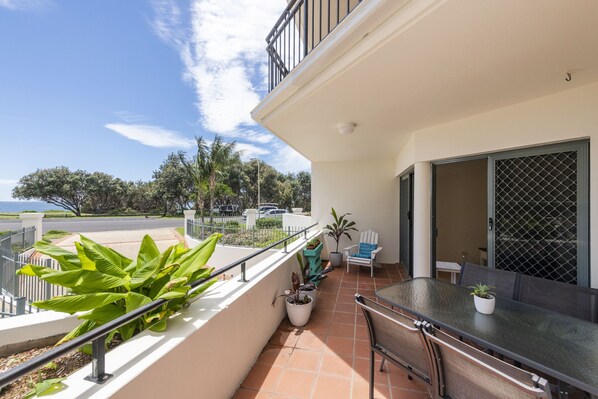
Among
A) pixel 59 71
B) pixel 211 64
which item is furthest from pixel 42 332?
pixel 59 71

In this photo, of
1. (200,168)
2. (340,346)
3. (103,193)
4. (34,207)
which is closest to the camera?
(340,346)

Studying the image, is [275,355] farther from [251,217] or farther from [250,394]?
[251,217]

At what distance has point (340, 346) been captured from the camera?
243cm

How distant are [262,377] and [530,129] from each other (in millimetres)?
3638

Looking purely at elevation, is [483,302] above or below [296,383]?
above

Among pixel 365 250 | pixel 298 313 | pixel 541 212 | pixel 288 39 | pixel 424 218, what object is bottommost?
pixel 298 313

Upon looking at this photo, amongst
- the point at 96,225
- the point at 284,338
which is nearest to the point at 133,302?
the point at 284,338

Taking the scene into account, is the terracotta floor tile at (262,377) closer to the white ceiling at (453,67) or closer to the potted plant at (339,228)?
the white ceiling at (453,67)

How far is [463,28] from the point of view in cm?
146

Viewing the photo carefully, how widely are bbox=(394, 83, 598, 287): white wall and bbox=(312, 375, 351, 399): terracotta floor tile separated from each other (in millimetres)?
2412

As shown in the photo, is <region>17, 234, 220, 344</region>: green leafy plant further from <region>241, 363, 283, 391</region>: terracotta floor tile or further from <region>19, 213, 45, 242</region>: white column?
<region>19, 213, 45, 242</region>: white column

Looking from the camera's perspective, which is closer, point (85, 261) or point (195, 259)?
point (85, 261)

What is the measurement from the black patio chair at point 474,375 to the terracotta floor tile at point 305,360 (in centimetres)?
113

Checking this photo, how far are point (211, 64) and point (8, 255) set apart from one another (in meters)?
5.89
